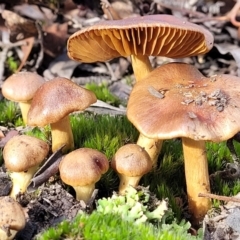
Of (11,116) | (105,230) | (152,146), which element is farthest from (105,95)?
(105,230)

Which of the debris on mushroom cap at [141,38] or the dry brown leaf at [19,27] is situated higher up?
the debris on mushroom cap at [141,38]

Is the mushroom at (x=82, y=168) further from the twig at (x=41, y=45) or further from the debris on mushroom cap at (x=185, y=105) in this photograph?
the twig at (x=41, y=45)

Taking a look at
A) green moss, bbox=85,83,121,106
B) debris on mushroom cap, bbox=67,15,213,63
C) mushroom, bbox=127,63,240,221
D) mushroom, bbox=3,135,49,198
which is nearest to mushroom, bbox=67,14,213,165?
debris on mushroom cap, bbox=67,15,213,63

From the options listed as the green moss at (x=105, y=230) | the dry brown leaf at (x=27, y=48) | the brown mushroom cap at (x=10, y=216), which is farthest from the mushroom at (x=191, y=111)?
the dry brown leaf at (x=27, y=48)

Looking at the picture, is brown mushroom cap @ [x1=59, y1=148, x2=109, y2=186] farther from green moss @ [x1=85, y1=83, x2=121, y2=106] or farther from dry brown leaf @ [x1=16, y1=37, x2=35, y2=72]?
dry brown leaf @ [x1=16, y1=37, x2=35, y2=72]

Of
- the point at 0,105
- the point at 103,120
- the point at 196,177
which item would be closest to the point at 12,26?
the point at 0,105

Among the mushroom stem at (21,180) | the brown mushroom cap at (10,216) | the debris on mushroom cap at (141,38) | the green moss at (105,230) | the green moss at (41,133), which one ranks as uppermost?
the debris on mushroom cap at (141,38)

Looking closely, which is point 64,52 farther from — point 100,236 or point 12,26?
point 100,236
